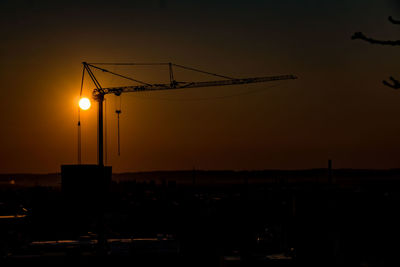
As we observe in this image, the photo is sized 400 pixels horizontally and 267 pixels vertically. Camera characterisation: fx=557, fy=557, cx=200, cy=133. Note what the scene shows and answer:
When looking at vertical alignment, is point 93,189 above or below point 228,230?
above

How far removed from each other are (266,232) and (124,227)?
56.1 ft

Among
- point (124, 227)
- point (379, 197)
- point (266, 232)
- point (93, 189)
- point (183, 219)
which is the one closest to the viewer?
point (93, 189)

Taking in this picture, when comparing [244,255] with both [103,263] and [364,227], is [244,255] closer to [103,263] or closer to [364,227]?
[103,263]

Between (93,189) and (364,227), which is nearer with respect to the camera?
(93,189)

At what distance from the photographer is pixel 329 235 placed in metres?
12.9

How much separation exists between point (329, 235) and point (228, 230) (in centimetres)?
2602

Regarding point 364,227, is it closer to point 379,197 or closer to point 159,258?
point 159,258

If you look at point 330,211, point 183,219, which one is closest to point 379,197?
point 183,219

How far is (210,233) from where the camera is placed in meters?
37.0

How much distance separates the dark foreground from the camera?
51.3 feet

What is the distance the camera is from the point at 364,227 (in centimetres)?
3219

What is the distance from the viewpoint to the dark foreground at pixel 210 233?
51.3 ft

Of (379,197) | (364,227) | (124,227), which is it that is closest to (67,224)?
(124,227)

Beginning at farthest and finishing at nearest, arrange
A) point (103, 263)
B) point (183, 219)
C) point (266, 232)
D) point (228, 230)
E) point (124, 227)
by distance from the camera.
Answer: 1. point (183, 219)
2. point (124, 227)
3. point (228, 230)
4. point (266, 232)
5. point (103, 263)
